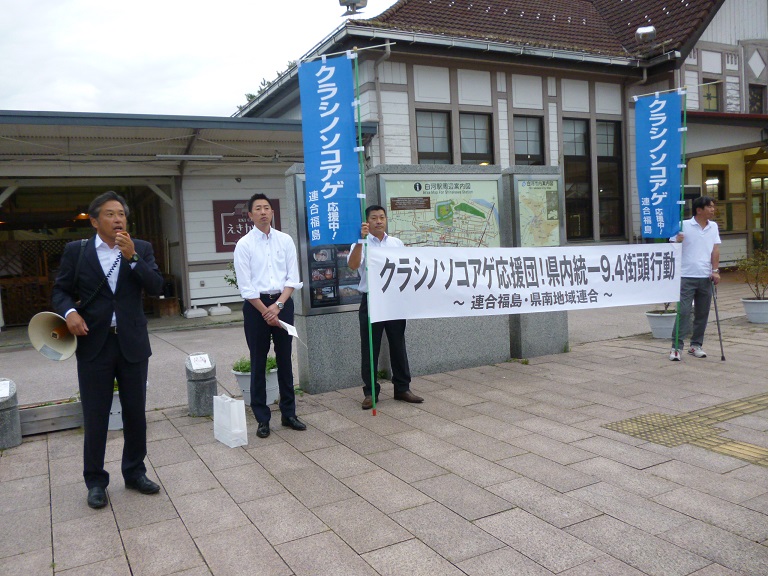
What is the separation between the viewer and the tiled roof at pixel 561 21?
1475cm

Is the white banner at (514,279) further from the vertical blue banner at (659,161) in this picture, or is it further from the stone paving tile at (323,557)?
the stone paving tile at (323,557)

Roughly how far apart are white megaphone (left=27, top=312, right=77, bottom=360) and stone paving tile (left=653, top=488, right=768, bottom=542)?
3.73 m

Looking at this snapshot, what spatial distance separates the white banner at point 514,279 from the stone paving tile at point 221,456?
5.74ft

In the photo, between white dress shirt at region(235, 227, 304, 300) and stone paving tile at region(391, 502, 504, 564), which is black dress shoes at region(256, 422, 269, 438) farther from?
stone paving tile at region(391, 502, 504, 564)

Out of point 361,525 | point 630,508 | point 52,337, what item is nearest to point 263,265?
point 52,337

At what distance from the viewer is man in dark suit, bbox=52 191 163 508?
3.99 meters

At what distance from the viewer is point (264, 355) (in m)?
5.38

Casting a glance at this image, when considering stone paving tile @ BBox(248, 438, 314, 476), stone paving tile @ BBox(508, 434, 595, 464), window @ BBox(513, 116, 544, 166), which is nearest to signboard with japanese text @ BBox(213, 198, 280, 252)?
window @ BBox(513, 116, 544, 166)

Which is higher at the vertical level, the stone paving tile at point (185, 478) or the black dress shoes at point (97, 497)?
the black dress shoes at point (97, 497)

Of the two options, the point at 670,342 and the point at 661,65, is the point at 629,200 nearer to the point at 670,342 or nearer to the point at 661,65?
the point at 661,65

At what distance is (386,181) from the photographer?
688 cm

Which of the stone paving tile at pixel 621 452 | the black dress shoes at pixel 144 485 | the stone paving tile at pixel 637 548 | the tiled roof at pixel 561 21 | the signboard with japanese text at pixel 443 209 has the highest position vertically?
the tiled roof at pixel 561 21

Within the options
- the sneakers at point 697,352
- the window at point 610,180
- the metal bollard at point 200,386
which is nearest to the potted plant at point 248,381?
the metal bollard at point 200,386

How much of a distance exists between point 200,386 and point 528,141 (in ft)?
39.3
